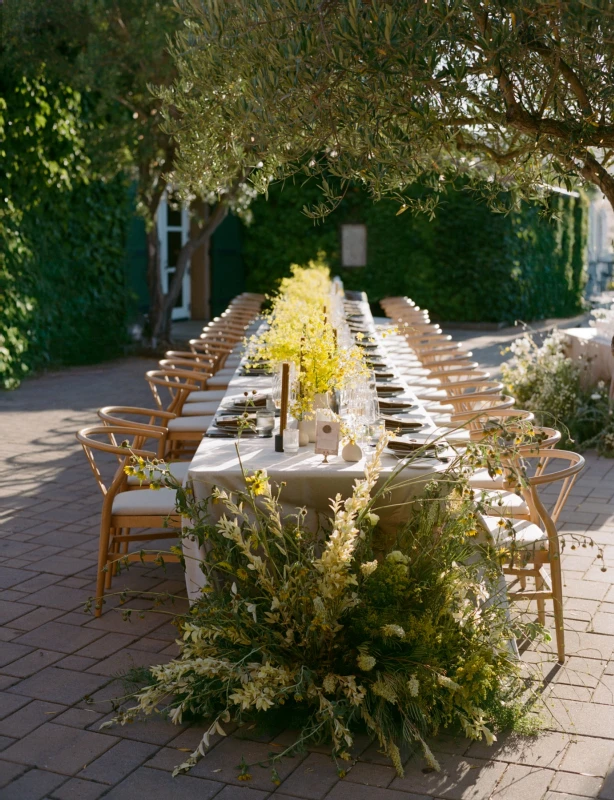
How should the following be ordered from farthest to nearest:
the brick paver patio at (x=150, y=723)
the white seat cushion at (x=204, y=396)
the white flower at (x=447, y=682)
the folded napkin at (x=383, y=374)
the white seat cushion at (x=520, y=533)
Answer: the white seat cushion at (x=204, y=396), the folded napkin at (x=383, y=374), the white seat cushion at (x=520, y=533), the white flower at (x=447, y=682), the brick paver patio at (x=150, y=723)

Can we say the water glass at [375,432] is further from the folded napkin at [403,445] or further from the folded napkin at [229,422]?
the folded napkin at [229,422]

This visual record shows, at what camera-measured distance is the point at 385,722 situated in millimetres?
3084

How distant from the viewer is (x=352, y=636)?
3.24 m

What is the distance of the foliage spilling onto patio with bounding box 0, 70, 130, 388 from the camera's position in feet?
33.5

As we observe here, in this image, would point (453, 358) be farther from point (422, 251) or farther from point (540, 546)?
point (422, 251)

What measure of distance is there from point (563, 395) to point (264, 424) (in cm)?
401

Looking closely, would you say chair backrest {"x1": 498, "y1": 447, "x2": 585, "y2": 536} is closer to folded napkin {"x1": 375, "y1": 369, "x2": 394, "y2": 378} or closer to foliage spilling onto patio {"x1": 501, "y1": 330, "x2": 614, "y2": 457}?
folded napkin {"x1": 375, "y1": 369, "x2": 394, "y2": 378}

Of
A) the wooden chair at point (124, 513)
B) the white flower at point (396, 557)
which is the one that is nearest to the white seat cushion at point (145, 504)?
the wooden chair at point (124, 513)

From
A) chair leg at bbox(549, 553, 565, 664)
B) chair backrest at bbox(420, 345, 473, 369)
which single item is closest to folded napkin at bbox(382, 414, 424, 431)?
chair leg at bbox(549, 553, 565, 664)

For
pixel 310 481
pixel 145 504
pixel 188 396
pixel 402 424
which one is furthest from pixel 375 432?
pixel 188 396

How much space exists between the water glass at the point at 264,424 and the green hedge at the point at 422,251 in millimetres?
12469

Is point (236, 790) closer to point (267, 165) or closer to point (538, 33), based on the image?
point (267, 165)

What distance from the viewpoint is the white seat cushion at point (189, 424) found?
19.3 ft

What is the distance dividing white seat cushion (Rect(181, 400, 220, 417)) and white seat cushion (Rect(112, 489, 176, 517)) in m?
2.07
